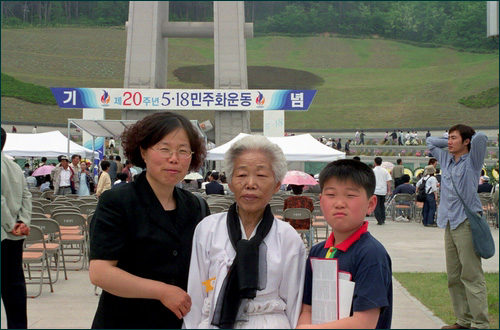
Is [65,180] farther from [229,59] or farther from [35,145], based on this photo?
[229,59]

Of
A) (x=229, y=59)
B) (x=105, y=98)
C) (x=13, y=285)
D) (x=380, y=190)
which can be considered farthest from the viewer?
(x=229, y=59)

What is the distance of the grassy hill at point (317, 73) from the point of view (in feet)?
182

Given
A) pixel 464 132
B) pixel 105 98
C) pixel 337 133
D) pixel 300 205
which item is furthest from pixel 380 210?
pixel 337 133

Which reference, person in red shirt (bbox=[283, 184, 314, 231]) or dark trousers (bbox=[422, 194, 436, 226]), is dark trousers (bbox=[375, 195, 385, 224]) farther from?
person in red shirt (bbox=[283, 184, 314, 231])

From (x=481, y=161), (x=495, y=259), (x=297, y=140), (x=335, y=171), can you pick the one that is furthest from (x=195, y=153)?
(x=297, y=140)

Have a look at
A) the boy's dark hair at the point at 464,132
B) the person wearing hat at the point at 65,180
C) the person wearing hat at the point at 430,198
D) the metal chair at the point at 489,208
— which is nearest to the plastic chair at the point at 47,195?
the person wearing hat at the point at 65,180

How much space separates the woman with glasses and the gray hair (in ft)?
0.78

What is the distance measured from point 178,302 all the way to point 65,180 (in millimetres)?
12594

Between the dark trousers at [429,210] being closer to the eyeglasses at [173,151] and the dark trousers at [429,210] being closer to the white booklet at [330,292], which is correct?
the eyeglasses at [173,151]

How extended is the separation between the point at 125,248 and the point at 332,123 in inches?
2172

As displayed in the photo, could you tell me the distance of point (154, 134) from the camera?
7.43 feet

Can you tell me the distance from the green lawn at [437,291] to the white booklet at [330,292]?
131 inches

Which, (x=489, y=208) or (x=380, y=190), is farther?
(x=489, y=208)

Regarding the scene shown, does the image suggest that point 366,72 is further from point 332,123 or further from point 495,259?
point 495,259
